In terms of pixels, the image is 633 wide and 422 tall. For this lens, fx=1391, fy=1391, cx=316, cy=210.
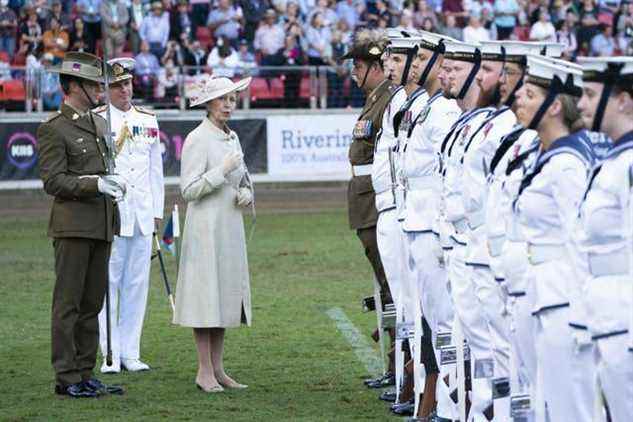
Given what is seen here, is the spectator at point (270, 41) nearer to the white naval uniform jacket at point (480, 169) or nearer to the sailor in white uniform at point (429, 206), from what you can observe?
the sailor in white uniform at point (429, 206)

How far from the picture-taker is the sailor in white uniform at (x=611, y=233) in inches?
209

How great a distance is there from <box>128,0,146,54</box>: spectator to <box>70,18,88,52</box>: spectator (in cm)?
104

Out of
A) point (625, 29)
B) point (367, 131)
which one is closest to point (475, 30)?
point (625, 29)

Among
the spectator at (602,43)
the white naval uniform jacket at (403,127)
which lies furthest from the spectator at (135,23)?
A: the white naval uniform jacket at (403,127)

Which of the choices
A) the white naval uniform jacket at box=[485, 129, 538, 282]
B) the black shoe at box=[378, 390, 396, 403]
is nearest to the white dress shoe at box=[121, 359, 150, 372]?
the black shoe at box=[378, 390, 396, 403]

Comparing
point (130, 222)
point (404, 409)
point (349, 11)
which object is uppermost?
point (349, 11)

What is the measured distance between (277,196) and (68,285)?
16221 millimetres

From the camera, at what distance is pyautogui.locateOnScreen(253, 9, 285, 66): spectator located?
27641mm

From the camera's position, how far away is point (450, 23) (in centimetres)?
2981

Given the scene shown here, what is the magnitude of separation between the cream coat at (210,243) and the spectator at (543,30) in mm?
20371

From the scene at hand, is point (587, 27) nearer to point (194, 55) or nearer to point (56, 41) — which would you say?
point (194, 55)

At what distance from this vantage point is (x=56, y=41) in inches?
1017

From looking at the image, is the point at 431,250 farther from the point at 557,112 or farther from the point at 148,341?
the point at 148,341

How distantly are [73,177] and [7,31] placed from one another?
57.8 feet
